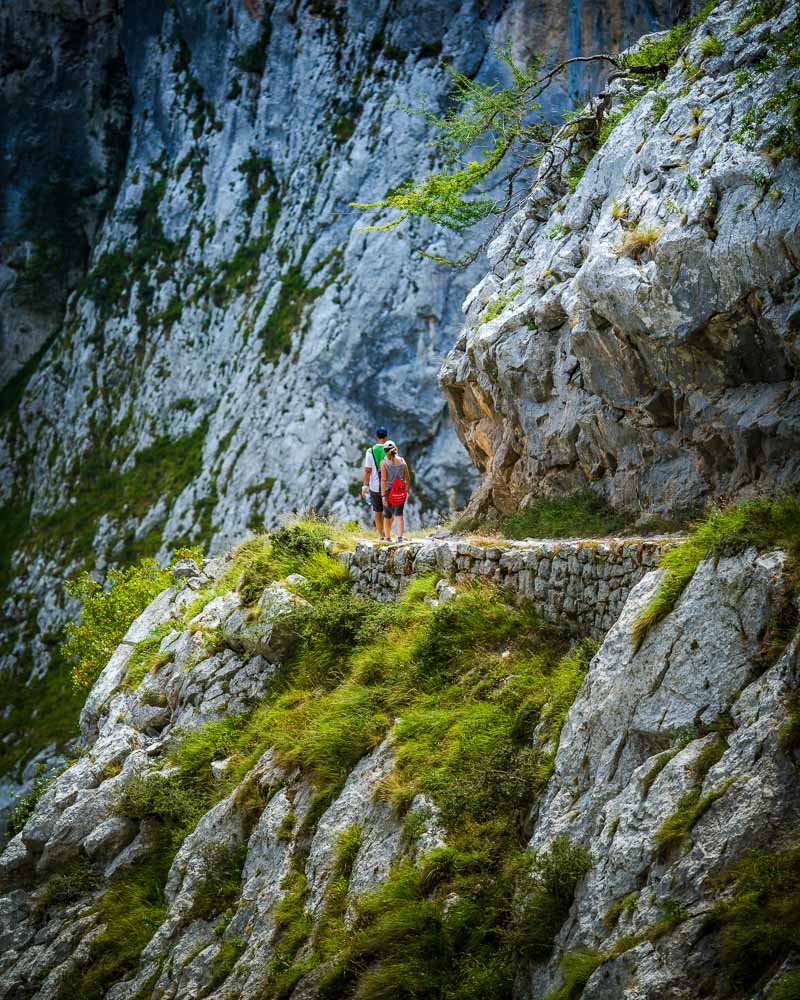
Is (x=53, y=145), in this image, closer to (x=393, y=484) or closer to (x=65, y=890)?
(x=393, y=484)

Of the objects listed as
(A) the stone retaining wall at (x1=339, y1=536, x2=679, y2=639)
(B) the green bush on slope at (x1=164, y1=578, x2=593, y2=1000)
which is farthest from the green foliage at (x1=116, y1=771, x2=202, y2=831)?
(A) the stone retaining wall at (x1=339, y1=536, x2=679, y2=639)

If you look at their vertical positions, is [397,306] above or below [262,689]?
above

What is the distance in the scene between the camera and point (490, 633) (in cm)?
1006

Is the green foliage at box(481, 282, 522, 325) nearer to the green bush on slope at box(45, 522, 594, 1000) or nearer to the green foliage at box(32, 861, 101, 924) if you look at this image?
the green bush on slope at box(45, 522, 594, 1000)

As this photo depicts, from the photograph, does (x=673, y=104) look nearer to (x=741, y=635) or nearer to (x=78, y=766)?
(x=741, y=635)

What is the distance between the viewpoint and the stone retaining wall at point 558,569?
8875 mm

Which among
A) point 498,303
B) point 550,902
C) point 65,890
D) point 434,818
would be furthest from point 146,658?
point 550,902

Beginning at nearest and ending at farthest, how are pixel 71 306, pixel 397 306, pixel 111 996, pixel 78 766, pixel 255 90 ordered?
pixel 111 996 < pixel 78 766 < pixel 397 306 < pixel 255 90 < pixel 71 306

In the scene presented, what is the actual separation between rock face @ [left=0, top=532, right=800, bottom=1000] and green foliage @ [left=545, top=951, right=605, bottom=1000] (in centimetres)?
8

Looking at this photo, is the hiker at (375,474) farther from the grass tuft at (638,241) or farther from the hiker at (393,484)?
the grass tuft at (638,241)

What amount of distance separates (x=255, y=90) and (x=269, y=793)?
39129 mm

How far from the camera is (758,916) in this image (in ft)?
16.1

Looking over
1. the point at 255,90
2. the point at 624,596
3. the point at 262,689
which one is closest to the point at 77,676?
the point at 262,689

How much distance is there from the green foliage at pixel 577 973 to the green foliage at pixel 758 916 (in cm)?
93
